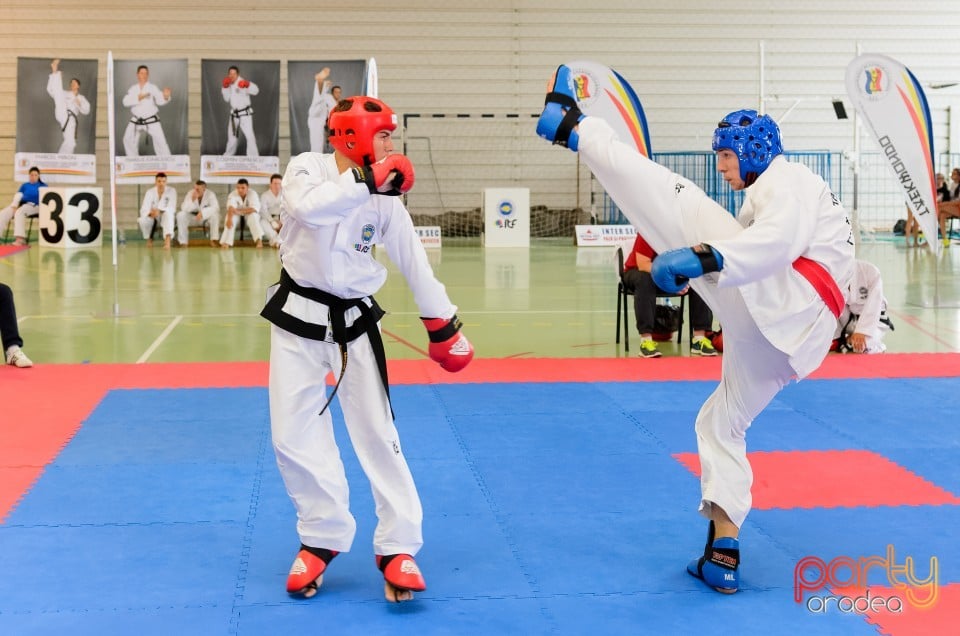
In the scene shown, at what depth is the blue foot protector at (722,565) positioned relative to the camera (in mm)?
3629

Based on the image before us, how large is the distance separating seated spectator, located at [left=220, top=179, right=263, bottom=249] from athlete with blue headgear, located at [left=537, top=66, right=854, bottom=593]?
15635 millimetres

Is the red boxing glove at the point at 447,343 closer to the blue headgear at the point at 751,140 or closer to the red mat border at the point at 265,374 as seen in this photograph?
the blue headgear at the point at 751,140

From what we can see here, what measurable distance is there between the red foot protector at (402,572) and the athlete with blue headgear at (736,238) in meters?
1.04

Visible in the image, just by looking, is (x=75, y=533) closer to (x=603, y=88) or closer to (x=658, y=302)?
(x=658, y=302)

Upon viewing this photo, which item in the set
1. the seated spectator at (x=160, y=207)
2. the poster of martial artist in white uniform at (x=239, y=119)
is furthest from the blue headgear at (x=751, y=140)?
the seated spectator at (x=160, y=207)

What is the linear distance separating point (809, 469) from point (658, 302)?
382cm

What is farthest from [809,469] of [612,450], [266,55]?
[266,55]

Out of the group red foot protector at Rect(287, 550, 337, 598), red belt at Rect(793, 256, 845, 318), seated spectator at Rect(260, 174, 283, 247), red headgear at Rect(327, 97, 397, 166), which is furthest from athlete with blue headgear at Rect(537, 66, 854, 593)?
seated spectator at Rect(260, 174, 283, 247)

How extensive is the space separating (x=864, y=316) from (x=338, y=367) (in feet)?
19.0

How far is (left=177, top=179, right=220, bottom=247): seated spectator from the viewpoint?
18.9 m

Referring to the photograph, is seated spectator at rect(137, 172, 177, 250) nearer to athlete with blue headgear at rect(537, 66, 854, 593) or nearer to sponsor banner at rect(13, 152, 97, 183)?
sponsor banner at rect(13, 152, 97, 183)

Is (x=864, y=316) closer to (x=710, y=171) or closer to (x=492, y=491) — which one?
(x=492, y=491)

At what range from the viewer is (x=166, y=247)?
713 inches

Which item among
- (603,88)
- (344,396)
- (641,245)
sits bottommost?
(344,396)
